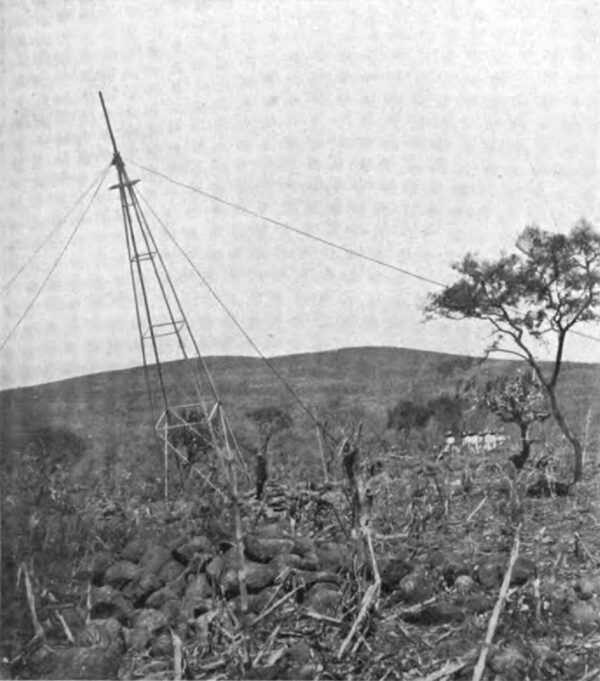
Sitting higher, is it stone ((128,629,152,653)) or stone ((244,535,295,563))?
stone ((244,535,295,563))

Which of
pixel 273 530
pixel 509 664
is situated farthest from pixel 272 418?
pixel 509 664

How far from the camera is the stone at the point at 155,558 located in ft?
26.0

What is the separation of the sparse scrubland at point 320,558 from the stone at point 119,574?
0.05 ft

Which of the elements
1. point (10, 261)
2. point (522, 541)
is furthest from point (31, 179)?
point (522, 541)

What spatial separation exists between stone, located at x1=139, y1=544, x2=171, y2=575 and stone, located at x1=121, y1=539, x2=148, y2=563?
0.19 m

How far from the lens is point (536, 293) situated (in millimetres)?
Result: 10227

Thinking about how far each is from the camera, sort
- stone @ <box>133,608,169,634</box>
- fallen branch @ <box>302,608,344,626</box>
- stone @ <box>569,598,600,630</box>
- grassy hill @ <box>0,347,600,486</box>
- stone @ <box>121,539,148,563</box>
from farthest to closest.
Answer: grassy hill @ <box>0,347,600,486</box> < stone @ <box>121,539,148,563</box> < stone @ <box>133,608,169,634</box> < stone @ <box>569,598,600,630</box> < fallen branch @ <box>302,608,344,626</box>

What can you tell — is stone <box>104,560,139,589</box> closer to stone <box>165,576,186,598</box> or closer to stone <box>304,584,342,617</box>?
stone <box>165,576,186,598</box>

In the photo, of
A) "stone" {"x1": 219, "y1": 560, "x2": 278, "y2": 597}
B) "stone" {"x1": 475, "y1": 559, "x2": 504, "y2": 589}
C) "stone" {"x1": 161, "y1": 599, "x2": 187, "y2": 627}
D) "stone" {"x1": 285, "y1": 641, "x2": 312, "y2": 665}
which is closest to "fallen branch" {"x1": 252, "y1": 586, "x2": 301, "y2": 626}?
"stone" {"x1": 285, "y1": 641, "x2": 312, "y2": 665}

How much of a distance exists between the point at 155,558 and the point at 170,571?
272 mm

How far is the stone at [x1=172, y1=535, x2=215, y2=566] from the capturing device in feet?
26.3

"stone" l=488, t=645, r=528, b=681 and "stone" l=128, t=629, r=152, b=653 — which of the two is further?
"stone" l=128, t=629, r=152, b=653

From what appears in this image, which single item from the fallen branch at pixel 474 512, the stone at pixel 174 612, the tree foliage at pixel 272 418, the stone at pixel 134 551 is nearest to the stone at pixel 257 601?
the stone at pixel 174 612

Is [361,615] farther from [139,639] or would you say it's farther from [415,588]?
[139,639]
